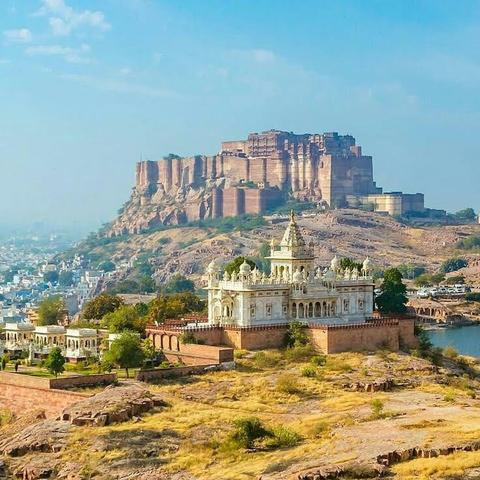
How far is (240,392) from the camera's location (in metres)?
47.1

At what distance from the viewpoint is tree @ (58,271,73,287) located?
172 meters

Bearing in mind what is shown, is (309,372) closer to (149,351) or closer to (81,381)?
(149,351)

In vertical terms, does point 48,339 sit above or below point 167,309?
below

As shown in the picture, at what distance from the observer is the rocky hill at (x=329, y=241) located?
13525 cm

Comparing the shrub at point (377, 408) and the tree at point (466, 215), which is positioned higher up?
the tree at point (466, 215)

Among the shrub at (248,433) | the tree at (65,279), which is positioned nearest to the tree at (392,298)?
the shrub at (248,433)

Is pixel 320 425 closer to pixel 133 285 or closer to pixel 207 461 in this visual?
pixel 207 461

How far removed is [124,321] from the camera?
5884cm

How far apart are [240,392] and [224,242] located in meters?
94.8

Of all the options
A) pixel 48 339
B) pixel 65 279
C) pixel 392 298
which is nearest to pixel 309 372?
pixel 48 339

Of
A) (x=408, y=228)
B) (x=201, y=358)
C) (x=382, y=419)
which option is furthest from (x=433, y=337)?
(x=408, y=228)

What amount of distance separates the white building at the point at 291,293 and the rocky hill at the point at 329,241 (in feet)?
221

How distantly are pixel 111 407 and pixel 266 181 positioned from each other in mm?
119902

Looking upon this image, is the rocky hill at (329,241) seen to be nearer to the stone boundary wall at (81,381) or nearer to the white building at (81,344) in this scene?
the white building at (81,344)
